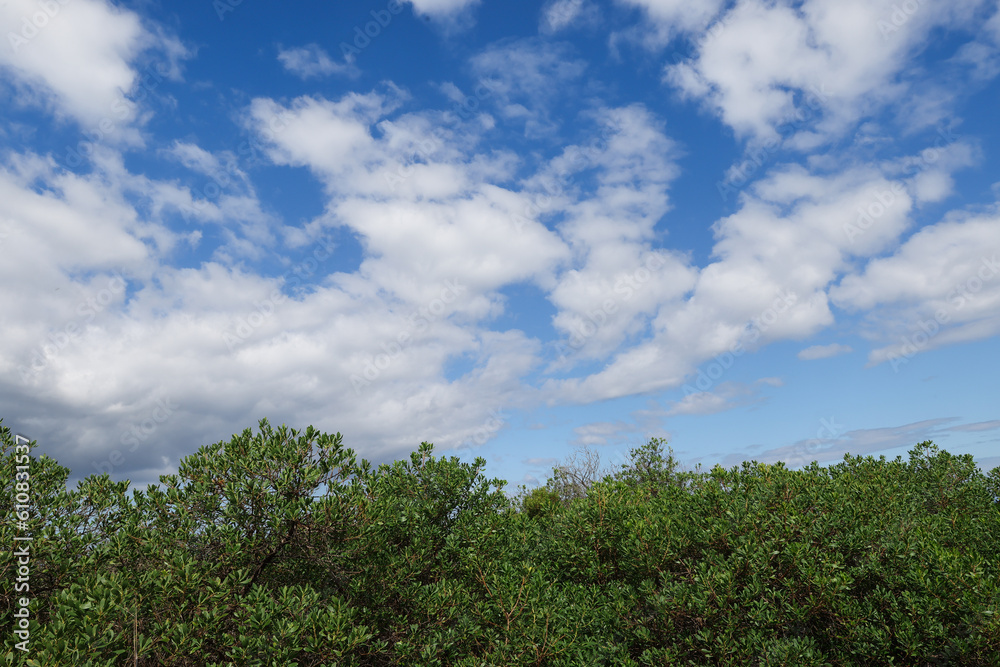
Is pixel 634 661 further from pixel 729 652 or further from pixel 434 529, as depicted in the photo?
pixel 434 529

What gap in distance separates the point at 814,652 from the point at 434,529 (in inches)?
276

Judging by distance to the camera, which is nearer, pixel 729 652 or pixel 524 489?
pixel 729 652

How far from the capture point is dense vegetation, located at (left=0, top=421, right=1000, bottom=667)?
8438 mm

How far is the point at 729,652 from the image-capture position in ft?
33.5

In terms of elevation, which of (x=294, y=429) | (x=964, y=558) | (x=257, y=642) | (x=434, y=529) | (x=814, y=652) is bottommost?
(x=814, y=652)

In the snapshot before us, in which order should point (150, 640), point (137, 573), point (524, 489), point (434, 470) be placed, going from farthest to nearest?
point (524, 489), point (434, 470), point (137, 573), point (150, 640)

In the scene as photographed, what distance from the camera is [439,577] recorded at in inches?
435

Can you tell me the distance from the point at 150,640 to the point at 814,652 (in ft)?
34.3

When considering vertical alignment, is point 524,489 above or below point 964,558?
above

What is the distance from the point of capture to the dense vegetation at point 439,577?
27.7 ft

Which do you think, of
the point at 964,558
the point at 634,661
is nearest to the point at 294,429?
the point at 634,661

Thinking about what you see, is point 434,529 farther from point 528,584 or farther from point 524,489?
point 524,489

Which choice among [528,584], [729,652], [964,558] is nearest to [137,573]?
[528,584]

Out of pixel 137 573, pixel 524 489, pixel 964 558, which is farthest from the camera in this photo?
pixel 524 489
